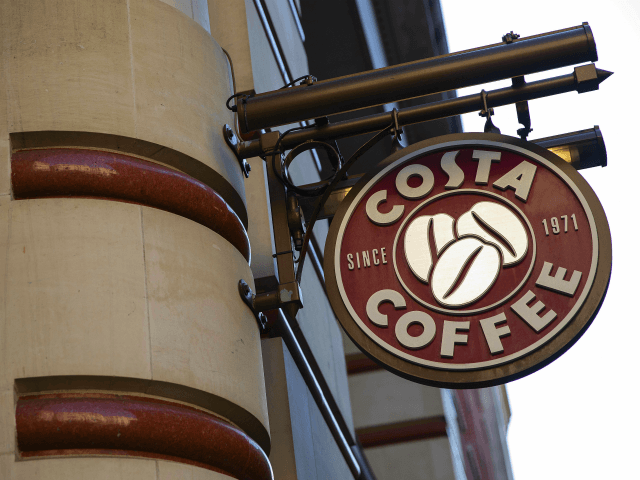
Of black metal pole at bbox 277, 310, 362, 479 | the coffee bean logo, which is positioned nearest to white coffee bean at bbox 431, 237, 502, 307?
the coffee bean logo

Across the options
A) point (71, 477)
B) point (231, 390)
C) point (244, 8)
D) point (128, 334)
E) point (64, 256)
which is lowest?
point (71, 477)

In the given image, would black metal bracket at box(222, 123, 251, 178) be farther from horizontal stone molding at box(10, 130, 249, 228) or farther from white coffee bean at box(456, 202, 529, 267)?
white coffee bean at box(456, 202, 529, 267)

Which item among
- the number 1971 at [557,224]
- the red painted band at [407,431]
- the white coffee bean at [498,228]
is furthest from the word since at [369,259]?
the red painted band at [407,431]

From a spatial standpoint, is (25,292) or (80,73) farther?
(80,73)

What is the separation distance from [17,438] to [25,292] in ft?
1.71

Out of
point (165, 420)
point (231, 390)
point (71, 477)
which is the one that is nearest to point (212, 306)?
point (231, 390)

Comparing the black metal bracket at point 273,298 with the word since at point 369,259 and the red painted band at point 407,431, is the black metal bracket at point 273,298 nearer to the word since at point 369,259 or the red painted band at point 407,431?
the word since at point 369,259

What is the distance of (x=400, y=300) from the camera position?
138 inches

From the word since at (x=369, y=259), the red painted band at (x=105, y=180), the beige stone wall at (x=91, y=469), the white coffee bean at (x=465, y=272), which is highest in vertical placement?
the red painted band at (x=105, y=180)

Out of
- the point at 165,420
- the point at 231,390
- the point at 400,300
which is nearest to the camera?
the point at 165,420

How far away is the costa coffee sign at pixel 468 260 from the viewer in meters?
3.35

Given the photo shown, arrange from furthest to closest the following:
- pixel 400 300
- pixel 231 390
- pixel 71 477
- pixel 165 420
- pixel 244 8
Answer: pixel 244 8
pixel 400 300
pixel 231 390
pixel 165 420
pixel 71 477

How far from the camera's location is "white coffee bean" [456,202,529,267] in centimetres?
352

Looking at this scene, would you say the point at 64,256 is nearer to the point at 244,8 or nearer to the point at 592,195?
the point at 592,195
